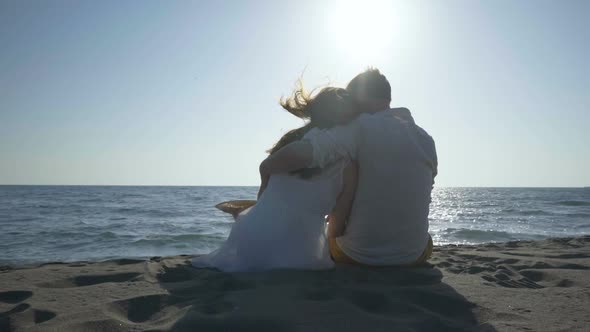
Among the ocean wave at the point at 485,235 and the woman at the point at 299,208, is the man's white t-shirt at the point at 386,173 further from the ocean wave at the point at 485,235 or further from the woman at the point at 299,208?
the ocean wave at the point at 485,235

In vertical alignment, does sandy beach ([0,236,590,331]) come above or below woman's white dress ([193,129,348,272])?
below

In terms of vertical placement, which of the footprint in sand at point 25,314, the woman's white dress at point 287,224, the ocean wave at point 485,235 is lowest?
the ocean wave at point 485,235

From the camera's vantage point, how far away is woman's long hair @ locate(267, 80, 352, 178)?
2639 millimetres

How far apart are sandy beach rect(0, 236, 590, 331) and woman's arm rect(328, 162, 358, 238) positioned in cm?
30

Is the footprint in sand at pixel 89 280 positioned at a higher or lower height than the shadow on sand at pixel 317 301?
lower

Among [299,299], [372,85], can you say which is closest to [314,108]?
[372,85]

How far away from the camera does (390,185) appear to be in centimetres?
263

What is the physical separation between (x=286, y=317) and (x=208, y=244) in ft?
21.7

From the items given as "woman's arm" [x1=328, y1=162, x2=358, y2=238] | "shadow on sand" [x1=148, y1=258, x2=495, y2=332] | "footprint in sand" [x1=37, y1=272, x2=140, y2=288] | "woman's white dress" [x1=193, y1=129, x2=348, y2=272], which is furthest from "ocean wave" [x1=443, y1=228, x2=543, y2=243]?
"footprint in sand" [x1=37, y1=272, x2=140, y2=288]

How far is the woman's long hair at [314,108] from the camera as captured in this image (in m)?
2.64

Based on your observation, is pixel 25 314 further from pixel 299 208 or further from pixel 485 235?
pixel 485 235

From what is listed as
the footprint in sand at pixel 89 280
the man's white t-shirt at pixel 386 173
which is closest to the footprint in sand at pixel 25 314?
the footprint in sand at pixel 89 280

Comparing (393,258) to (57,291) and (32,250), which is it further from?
(32,250)

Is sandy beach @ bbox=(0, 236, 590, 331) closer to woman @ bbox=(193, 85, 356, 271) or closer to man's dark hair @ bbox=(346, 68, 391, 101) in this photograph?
woman @ bbox=(193, 85, 356, 271)
